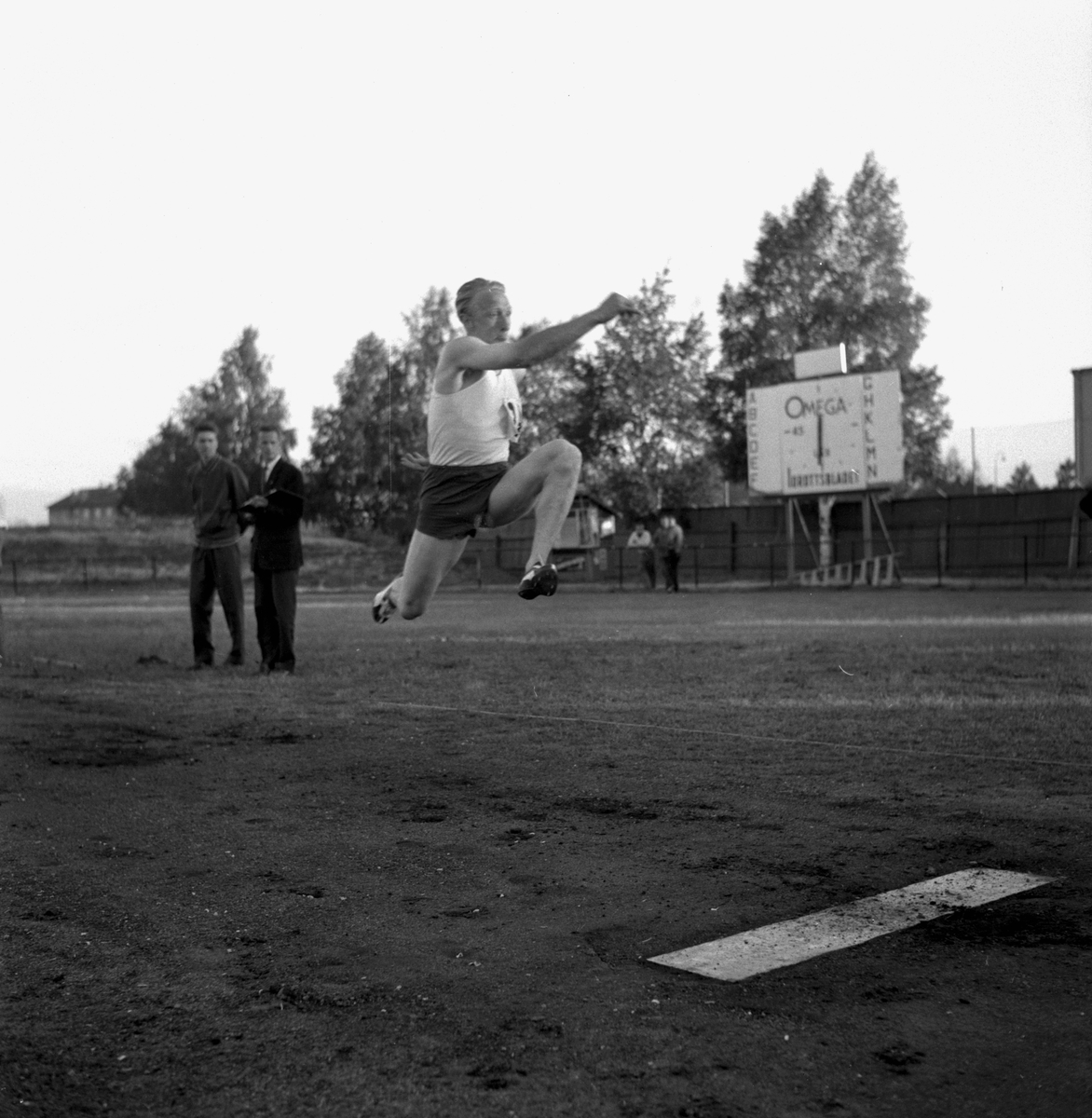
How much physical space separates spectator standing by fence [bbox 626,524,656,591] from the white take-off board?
354cm

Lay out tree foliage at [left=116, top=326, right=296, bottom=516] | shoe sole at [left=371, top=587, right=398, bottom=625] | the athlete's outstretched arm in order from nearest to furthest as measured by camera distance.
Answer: the athlete's outstretched arm
shoe sole at [left=371, top=587, right=398, bottom=625]
tree foliage at [left=116, top=326, right=296, bottom=516]

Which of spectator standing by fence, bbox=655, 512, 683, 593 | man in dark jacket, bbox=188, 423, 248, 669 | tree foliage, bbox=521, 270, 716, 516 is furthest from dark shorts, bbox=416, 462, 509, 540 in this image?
tree foliage, bbox=521, 270, 716, 516

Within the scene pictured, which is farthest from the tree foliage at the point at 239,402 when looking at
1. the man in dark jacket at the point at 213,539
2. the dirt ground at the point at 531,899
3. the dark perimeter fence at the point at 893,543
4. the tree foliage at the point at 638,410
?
the dirt ground at the point at 531,899

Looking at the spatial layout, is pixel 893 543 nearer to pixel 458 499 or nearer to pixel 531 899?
pixel 458 499

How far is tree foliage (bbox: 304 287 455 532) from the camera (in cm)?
6097

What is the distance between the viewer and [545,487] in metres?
6.62

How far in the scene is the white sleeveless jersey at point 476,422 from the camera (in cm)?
670

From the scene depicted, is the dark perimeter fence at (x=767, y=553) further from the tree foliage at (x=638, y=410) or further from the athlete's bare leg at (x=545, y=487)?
the athlete's bare leg at (x=545, y=487)

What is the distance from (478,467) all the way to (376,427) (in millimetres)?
56161

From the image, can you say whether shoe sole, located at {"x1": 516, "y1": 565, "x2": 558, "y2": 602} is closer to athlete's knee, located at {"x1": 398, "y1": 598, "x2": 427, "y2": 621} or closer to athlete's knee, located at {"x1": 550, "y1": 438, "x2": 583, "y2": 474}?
athlete's knee, located at {"x1": 550, "y1": 438, "x2": 583, "y2": 474}

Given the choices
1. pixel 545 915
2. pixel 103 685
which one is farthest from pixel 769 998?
pixel 103 685

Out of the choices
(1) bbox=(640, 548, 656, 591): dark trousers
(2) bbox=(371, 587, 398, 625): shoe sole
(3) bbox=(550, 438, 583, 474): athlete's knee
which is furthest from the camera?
(1) bbox=(640, 548, 656, 591): dark trousers

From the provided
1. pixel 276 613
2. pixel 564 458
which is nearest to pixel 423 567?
pixel 564 458

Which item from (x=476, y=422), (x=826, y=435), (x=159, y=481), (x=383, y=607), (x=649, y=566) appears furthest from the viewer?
(x=159, y=481)
